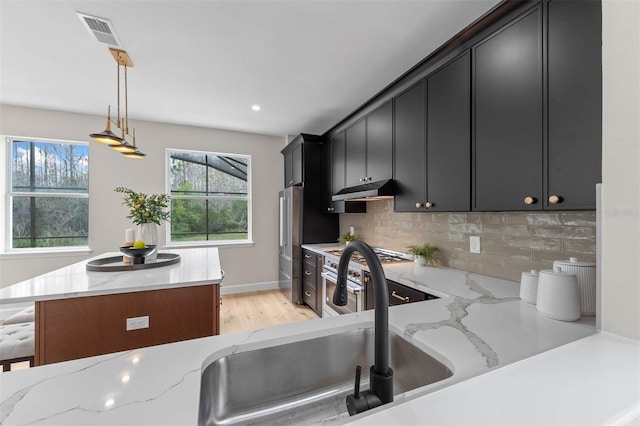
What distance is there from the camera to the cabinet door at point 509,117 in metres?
1.31

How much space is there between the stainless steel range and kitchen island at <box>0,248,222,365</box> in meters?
0.94

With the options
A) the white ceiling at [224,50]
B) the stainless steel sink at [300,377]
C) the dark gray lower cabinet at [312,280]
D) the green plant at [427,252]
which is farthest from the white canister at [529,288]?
the dark gray lower cabinet at [312,280]

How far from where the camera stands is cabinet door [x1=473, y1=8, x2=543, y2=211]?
1307 mm

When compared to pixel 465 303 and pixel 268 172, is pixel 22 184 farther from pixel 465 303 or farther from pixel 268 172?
pixel 465 303

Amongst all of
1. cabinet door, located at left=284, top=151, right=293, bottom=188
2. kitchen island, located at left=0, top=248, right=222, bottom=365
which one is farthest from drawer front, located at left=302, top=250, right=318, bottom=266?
kitchen island, located at left=0, top=248, right=222, bottom=365

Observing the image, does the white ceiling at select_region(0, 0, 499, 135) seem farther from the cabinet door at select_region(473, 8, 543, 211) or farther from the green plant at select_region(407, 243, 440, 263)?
the green plant at select_region(407, 243, 440, 263)

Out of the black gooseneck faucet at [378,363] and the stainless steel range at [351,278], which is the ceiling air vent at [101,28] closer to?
the stainless steel range at [351,278]

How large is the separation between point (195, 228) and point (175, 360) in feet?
12.6

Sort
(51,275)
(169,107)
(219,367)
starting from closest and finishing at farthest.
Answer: (219,367) → (51,275) → (169,107)

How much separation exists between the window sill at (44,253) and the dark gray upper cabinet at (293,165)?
289 cm

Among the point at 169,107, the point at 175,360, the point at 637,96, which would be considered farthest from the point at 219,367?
the point at 169,107

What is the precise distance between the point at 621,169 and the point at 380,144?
1876 millimetres

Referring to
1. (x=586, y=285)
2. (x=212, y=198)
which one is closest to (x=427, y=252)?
(x=586, y=285)

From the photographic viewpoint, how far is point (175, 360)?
728mm
